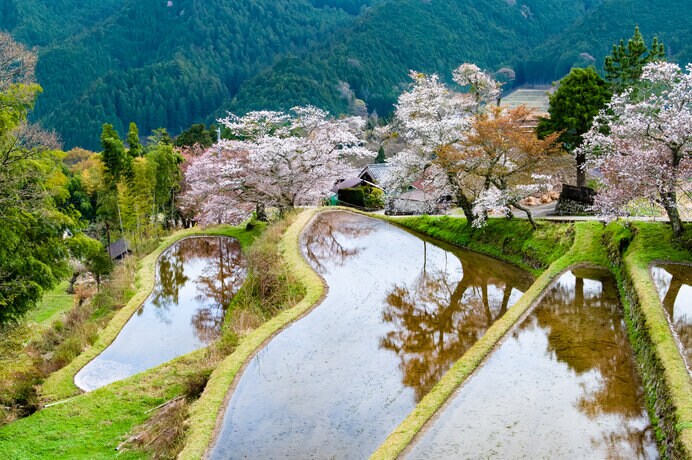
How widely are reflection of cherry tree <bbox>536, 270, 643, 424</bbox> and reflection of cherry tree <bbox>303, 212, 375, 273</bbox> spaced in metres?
8.09

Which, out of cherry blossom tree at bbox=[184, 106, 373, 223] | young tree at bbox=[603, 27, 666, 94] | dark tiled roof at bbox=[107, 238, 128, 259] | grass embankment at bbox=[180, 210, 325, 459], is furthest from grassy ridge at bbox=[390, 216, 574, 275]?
dark tiled roof at bbox=[107, 238, 128, 259]

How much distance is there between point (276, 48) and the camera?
168m

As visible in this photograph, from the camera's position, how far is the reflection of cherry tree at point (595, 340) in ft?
30.5

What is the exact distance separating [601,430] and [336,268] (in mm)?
11774

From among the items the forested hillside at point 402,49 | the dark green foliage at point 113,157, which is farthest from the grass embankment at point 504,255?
the forested hillside at point 402,49

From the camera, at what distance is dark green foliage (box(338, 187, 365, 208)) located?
40594 mm

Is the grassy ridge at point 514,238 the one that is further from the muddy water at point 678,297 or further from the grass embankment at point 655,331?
the muddy water at point 678,297

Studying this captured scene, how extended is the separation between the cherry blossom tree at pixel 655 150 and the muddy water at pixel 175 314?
11.8m

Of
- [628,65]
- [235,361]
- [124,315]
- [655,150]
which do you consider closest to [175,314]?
[124,315]

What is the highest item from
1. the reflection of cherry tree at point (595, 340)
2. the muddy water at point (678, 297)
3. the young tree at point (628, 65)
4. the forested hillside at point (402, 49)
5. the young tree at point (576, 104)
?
the forested hillside at point (402, 49)

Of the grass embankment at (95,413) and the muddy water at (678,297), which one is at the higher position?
the grass embankment at (95,413)

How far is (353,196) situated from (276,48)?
455ft

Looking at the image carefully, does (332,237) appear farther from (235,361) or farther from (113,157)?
(235,361)

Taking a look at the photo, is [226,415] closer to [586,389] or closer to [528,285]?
[586,389]
